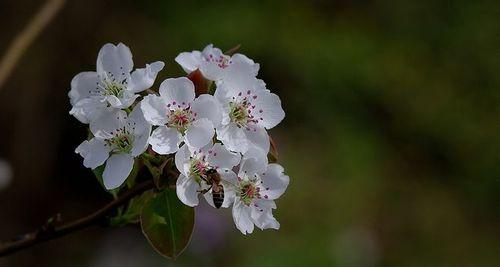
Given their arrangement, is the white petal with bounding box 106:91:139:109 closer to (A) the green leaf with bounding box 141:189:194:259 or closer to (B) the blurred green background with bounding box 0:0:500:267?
(A) the green leaf with bounding box 141:189:194:259

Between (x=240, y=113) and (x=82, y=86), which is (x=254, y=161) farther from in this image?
(x=82, y=86)

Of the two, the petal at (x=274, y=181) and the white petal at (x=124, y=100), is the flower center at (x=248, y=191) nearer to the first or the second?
the petal at (x=274, y=181)

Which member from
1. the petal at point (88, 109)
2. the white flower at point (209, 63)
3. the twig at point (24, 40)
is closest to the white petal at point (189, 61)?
the white flower at point (209, 63)

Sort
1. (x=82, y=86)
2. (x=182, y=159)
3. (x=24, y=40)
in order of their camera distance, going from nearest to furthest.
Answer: (x=182, y=159)
(x=82, y=86)
(x=24, y=40)

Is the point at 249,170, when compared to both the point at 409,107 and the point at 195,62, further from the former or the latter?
the point at 409,107

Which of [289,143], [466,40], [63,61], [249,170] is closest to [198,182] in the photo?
[249,170]

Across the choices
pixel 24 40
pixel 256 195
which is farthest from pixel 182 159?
pixel 24 40
